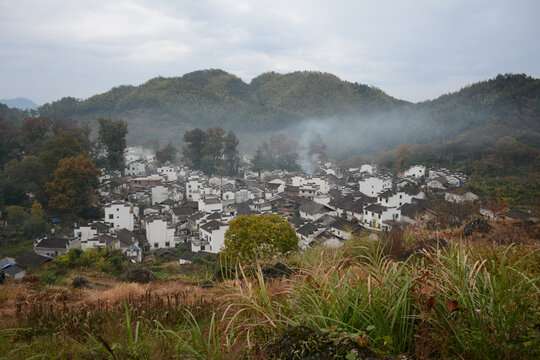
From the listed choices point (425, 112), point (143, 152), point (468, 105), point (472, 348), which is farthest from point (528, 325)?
point (425, 112)

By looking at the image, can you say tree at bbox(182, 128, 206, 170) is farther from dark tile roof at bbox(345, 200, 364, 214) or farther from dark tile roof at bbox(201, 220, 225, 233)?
dark tile roof at bbox(201, 220, 225, 233)

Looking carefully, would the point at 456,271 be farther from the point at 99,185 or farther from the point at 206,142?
the point at 206,142

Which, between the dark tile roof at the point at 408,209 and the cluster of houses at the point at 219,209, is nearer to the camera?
the cluster of houses at the point at 219,209

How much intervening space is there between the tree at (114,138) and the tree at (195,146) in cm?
1198

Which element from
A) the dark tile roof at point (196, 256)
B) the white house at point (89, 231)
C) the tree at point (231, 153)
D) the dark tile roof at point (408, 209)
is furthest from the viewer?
the tree at point (231, 153)

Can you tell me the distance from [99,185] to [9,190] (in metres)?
7.34

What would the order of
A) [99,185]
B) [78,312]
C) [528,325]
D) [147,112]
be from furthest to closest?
1. [147,112]
2. [99,185]
3. [78,312]
4. [528,325]

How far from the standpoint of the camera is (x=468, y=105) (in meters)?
68.6

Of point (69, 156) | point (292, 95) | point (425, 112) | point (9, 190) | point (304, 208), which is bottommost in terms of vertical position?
point (304, 208)

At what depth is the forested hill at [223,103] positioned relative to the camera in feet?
278

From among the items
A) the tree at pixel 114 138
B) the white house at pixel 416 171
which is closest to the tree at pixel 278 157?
the white house at pixel 416 171

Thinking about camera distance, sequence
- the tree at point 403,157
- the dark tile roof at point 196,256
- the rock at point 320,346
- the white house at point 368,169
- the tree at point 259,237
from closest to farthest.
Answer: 1. the rock at point 320,346
2. the tree at point 259,237
3. the dark tile roof at point 196,256
4. the tree at point 403,157
5. the white house at point 368,169

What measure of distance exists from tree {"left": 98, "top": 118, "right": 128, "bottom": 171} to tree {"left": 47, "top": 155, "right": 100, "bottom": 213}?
980 cm

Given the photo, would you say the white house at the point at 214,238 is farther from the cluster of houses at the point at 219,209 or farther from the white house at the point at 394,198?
the white house at the point at 394,198
